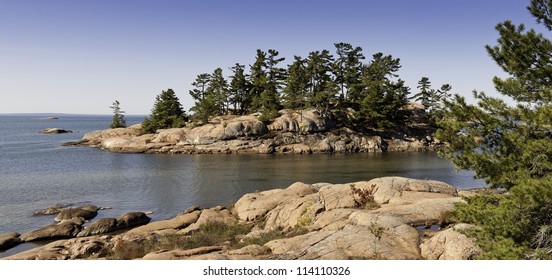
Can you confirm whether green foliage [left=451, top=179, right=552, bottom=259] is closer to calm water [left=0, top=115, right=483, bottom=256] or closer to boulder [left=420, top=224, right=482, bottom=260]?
boulder [left=420, top=224, right=482, bottom=260]

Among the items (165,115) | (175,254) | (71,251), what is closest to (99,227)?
(71,251)

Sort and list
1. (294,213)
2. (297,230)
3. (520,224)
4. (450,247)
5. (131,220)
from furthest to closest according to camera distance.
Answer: (131,220) → (294,213) → (297,230) → (450,247) → (520,224)

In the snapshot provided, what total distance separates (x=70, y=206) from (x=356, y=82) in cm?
6853

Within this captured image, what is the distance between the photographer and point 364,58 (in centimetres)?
8544

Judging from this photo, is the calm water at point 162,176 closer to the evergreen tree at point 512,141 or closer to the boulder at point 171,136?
the boulder at point 171,136

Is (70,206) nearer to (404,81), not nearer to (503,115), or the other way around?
(503,115)

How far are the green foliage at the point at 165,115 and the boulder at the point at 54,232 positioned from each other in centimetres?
5552

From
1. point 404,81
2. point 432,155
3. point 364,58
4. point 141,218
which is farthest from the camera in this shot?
point 364,58

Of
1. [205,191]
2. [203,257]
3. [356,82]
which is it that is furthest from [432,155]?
[203,257]

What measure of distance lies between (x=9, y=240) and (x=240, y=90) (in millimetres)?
68470

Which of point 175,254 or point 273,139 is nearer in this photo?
point 175,254

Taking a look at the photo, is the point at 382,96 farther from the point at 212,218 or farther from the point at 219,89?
the point at 212,218

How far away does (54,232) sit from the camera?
24719 mm
